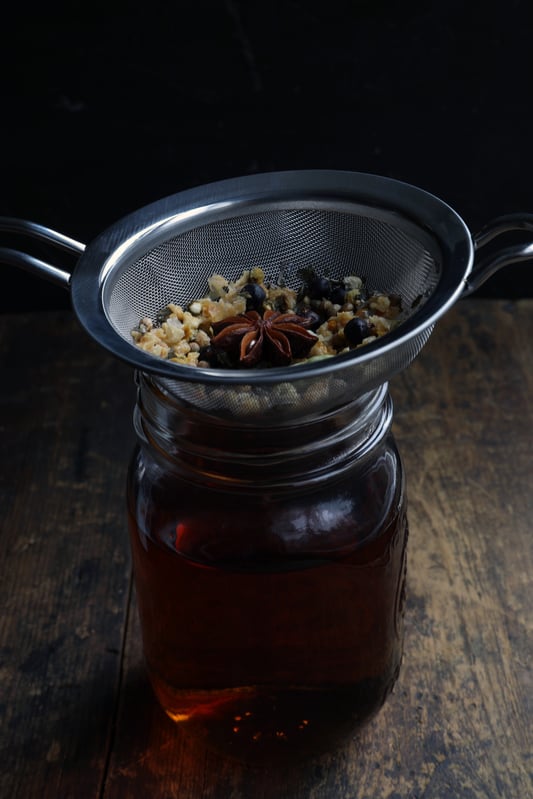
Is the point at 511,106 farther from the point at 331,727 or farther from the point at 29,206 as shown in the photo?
the point at 331,727

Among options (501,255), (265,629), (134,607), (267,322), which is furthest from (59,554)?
(501,255)

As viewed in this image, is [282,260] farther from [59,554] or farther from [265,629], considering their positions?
[59,554]

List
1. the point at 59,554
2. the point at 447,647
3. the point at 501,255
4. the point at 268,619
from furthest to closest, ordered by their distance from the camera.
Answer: the point at 59,554 → the point at 447,647 → the point at 268,619 → the point at 501,255

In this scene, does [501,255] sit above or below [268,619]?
above

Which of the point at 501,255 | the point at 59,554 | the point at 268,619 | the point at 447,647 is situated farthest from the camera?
the point at 59,554

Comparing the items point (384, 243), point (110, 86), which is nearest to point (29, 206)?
point (110, 86)

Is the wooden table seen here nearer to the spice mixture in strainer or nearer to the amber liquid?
the amber liquid

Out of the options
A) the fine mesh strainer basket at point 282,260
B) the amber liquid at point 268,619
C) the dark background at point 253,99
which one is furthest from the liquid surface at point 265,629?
the dark background at point 253,99
